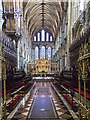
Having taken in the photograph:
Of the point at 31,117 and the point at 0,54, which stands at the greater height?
the point at 0,54

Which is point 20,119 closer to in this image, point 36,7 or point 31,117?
point 31,117

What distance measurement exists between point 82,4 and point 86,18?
173 cm

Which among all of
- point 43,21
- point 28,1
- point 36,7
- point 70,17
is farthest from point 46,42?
point 70,17

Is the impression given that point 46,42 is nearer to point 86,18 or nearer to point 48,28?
point 48,28

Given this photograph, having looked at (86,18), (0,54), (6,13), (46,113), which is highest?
(6,13)

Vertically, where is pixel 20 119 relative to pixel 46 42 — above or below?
below

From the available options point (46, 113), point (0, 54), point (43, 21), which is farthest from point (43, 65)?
point (0, 54)

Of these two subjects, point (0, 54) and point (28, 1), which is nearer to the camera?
point (0, 54)

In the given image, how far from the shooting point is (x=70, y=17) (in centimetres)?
1628

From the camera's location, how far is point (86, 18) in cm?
1079

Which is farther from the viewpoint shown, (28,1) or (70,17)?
(28,1)

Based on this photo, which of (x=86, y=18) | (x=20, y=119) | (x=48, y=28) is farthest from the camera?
(x=48, y=28)

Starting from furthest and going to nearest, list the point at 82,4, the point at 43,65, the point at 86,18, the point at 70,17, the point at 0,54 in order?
1. the point at 43,65
2. the point at 70,17
3. the point at 82,4
4. the point at 86,18
5. the point at 0,54

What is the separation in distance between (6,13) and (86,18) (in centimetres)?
644
